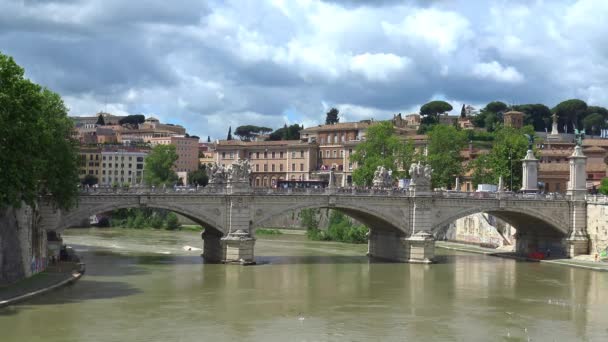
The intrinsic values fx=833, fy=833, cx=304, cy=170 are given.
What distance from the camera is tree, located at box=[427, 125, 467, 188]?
76.1 m

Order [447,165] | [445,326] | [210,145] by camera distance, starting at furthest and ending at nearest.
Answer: [210,145] → [447,165] → [445,326]

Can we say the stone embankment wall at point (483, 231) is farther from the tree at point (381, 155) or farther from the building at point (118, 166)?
the building at point (118, 166)

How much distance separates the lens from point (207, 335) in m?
27.7

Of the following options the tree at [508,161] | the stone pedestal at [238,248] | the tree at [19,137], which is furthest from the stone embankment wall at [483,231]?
the tree at [19,137]

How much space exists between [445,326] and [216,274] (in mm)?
15668

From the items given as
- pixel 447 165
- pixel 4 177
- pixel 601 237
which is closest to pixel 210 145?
pixel 447 165

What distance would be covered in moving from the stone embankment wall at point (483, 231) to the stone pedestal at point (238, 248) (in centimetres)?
2340

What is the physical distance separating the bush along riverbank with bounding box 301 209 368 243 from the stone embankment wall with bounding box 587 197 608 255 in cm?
1860

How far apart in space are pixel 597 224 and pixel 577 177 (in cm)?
365

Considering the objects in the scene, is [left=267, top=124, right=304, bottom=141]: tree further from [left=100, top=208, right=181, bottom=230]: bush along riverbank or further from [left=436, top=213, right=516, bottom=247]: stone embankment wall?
[left=436, top=213, right=516, bottom=247]: stone embankment wall

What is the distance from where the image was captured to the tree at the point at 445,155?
250 ft

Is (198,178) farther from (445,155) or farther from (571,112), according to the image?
(571,112)

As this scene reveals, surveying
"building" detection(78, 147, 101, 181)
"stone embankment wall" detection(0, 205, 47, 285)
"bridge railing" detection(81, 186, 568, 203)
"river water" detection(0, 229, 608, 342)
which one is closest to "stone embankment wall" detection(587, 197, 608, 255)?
"bridge railing" detection(81, 186, 568, 203)

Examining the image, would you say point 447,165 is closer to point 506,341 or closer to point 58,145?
point 58,145
